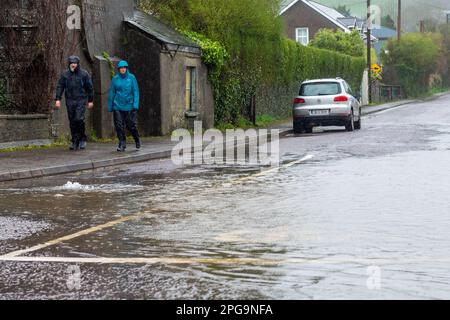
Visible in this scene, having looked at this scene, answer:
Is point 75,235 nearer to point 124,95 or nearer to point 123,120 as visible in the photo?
point 124,95

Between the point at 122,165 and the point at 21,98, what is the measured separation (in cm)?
465

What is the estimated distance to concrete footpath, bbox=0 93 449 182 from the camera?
15219mm

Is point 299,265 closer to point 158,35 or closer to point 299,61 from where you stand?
point 158,35

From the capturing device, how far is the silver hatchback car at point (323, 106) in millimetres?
28203

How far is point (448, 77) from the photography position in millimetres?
113750

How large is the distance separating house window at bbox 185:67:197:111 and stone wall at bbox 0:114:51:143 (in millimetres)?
7203

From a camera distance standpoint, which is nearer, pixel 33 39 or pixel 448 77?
pixel 33 39

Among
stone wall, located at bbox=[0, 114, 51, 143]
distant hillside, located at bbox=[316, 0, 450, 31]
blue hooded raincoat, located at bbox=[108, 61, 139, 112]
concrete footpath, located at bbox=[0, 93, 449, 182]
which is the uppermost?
distant hillside, located at bbox=[316, 0, 450, 31]

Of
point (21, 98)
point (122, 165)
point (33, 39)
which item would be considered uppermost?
point (33, 39)

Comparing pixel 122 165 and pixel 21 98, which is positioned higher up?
pixel 21 98

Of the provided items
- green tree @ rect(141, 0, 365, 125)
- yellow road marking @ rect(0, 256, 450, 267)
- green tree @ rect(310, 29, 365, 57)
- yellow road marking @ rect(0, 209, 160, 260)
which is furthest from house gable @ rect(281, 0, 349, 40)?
yellow road marking @ rect(0, 256, 450, 267)

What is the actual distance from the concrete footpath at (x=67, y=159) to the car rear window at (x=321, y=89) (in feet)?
26.6

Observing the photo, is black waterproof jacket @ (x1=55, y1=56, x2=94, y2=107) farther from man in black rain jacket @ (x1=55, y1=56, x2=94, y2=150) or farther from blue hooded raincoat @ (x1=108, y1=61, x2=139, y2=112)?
blue hooded raincoat @ (x1=108, y1=61, x2=139, y2=112)

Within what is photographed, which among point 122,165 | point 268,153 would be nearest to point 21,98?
point 122,165
